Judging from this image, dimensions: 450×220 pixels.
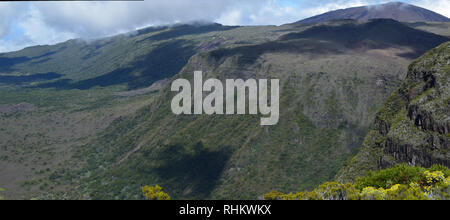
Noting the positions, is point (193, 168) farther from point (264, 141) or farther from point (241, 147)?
point (264, 141)

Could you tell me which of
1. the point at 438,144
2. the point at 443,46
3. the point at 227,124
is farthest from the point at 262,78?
the point at 438,144

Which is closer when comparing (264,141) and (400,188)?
(400,188)

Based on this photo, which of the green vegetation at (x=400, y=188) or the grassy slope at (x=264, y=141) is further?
the grassy slope at (x=264, y=141)

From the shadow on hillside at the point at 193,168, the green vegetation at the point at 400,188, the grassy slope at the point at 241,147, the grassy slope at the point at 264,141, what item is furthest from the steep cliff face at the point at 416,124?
the shadow on hillside at the point at 193,168

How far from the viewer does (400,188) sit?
3778cm

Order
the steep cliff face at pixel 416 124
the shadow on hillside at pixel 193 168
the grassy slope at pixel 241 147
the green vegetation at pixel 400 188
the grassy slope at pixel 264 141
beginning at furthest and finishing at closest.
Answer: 1. the shadow on hillside at pixel 193 168
2. the grassy slope at pixel 241 147
3. the grassy slope at pixel 264 141
4. the steep cliff face at pixel 416 124
5. the green vegetation at pixel 400 188

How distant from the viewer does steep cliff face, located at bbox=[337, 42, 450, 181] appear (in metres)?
72.6

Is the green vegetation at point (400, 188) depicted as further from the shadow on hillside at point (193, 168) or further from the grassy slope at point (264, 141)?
the shadow on hillside at point (193, 168)

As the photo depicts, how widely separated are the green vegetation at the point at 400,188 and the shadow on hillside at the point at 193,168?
7970 cm

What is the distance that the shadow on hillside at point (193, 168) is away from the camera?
125550mm

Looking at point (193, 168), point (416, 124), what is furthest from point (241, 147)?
point (416, 124)

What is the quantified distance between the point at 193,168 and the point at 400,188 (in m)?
108

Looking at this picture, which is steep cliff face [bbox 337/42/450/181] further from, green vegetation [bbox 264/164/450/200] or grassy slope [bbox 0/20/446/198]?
green vegetation [bbox 264/164/450/200]

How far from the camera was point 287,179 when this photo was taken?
116375mm
